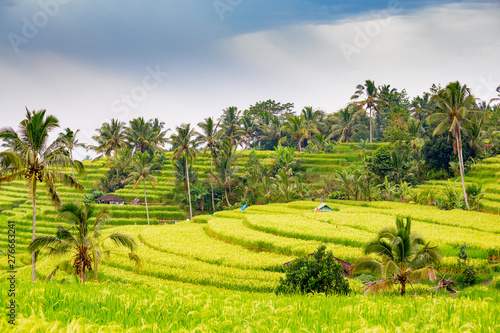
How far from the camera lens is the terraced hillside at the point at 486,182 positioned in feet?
94.9

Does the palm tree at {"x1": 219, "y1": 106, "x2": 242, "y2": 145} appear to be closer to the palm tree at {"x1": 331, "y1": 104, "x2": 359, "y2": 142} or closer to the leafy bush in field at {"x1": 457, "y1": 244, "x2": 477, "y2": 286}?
the palm tree at {"x1": 331, "y1": 104, "x2": 359, "y2": 142}

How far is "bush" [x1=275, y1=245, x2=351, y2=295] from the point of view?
11.9 metres

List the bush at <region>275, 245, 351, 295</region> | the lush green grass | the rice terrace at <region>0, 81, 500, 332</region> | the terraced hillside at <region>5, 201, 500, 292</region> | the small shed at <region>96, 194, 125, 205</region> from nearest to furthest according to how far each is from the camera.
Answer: the lush green grass < the rice terrace at <region>0, 81, 500, 332</region> < the bush at <region>275, 245, 351, 295</region> < the terraced hillside at <region>5, 201, 500, 292</region> < the small shed at <region>96, 194, 125, 205</region>

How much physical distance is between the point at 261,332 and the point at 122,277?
1503 cm

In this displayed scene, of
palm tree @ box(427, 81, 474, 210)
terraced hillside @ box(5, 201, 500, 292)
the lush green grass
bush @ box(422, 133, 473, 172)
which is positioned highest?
palm tree @ box(427, 81, 474, 210)

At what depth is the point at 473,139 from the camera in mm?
41812

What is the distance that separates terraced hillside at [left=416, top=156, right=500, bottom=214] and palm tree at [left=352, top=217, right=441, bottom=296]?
62.9ft

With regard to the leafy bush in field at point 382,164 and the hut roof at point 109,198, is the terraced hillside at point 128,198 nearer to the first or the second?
the hut roof at point 109,198

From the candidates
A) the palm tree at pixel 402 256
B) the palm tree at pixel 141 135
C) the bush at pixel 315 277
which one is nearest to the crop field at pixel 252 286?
the palm tree at pixel 402 256

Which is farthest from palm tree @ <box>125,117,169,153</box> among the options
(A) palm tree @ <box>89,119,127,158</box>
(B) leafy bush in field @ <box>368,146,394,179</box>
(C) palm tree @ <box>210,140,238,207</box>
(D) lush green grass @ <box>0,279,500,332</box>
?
(D) lush green grass @ <box>0,279,500,332</box>

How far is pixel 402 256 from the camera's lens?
1240 cm

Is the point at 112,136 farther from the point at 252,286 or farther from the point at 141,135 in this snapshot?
the point at 252,286

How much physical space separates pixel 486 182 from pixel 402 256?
94.6 feet

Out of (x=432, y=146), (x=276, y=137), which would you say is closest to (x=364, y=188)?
(x=432, y=146)
